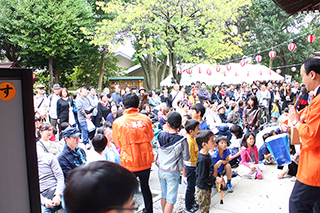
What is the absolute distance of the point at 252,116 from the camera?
6.15 meters

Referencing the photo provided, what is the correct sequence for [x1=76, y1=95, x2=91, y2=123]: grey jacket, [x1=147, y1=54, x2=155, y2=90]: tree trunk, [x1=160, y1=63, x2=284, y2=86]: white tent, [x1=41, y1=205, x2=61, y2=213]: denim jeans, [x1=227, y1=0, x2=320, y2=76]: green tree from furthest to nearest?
1. [x1=227, y1=0, x2=320, y2=76]: green tree
2. [x1=147, y1=54, x2=155, y2=90]: tree trunk
3. [x1=160, y1=63, x2=284, y2=86]: white tent
4. [x1=76, y1=95, x2=91, y2=123]: grey jacket
5. [x1=41, y1=205, x2=61, y2=213]: denim jeans

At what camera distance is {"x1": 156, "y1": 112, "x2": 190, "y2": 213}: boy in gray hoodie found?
324cm

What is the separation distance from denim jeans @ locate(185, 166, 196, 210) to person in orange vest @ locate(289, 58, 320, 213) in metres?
1.52

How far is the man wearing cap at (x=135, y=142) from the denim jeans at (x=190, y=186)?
25.1 inches

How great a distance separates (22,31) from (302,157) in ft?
53.3

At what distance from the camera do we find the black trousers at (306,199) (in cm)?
220

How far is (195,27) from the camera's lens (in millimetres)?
12688

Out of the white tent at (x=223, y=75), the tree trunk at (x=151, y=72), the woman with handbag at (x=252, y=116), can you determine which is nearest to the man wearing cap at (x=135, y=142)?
the woman with handbag at (x=252, y=116)

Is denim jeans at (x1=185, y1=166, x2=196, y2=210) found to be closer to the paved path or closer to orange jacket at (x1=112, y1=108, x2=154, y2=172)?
the paved path

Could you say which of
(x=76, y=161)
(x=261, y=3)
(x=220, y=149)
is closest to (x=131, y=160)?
(x=76, y=161)

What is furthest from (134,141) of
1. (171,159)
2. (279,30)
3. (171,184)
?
(279,30)

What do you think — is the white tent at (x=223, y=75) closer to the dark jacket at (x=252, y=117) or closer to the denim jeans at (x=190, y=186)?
the dark jacket at (x=252, y=117)

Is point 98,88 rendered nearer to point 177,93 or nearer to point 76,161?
point 177,93

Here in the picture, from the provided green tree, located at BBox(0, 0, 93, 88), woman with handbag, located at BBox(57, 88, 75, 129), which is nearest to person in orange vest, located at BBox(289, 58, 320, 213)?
woman with handbag, located at BBox(57, 88, 75, 129)
